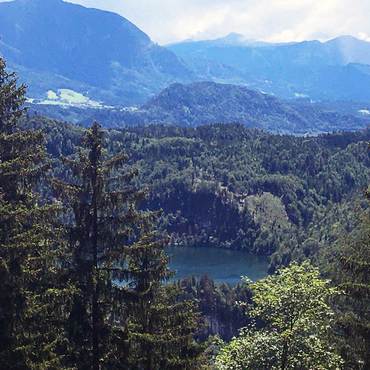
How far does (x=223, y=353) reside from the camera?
23.5m

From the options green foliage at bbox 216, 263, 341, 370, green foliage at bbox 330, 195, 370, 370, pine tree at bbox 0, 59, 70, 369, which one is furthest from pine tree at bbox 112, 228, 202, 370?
green foliage at bbox 330, 195, 370, 370

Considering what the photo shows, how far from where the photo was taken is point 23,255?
23.3 metres

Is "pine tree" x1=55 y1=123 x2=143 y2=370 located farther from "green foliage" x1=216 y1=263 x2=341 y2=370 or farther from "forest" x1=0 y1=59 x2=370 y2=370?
"green foliage" x1=216 y1=263 x2=341 y2=370

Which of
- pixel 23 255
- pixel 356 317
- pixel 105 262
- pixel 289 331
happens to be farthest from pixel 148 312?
pixel 356 317

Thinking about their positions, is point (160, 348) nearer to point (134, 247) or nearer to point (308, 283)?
point (134, 247)

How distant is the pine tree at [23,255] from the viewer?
22.4 meters

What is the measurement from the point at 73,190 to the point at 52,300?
4574 millimetres

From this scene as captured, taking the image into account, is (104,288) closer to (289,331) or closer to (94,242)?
(94,242)

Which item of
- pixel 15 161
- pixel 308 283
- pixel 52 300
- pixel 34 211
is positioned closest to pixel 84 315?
pixel 52 300

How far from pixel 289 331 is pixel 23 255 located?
9.94m

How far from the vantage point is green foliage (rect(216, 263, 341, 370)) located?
21297mm

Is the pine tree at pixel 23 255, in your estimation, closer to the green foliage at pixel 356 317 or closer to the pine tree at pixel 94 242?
the pine tree at pixel 94 242

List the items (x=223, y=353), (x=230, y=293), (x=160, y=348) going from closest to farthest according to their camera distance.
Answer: (x=223, y=353) → (x=160, y=348) → (x=230, y=293)

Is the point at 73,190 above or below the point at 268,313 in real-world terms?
above
